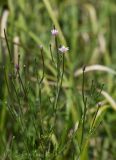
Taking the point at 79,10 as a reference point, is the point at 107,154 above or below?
below

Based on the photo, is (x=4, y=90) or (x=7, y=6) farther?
(x=7, y=6)

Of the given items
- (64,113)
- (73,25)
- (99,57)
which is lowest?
(64,113)

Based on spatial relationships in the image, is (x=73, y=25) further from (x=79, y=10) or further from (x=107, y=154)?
(x=107, y=154)

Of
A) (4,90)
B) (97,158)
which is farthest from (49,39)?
(97,158)

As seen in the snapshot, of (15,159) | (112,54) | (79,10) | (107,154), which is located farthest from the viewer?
(79,10)

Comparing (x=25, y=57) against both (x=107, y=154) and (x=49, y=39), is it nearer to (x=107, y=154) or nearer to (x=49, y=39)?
(x=49, y=39)

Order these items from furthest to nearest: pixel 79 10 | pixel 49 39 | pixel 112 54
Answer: pixel 79 10 < pixel 112 54 < pixel 49 39
